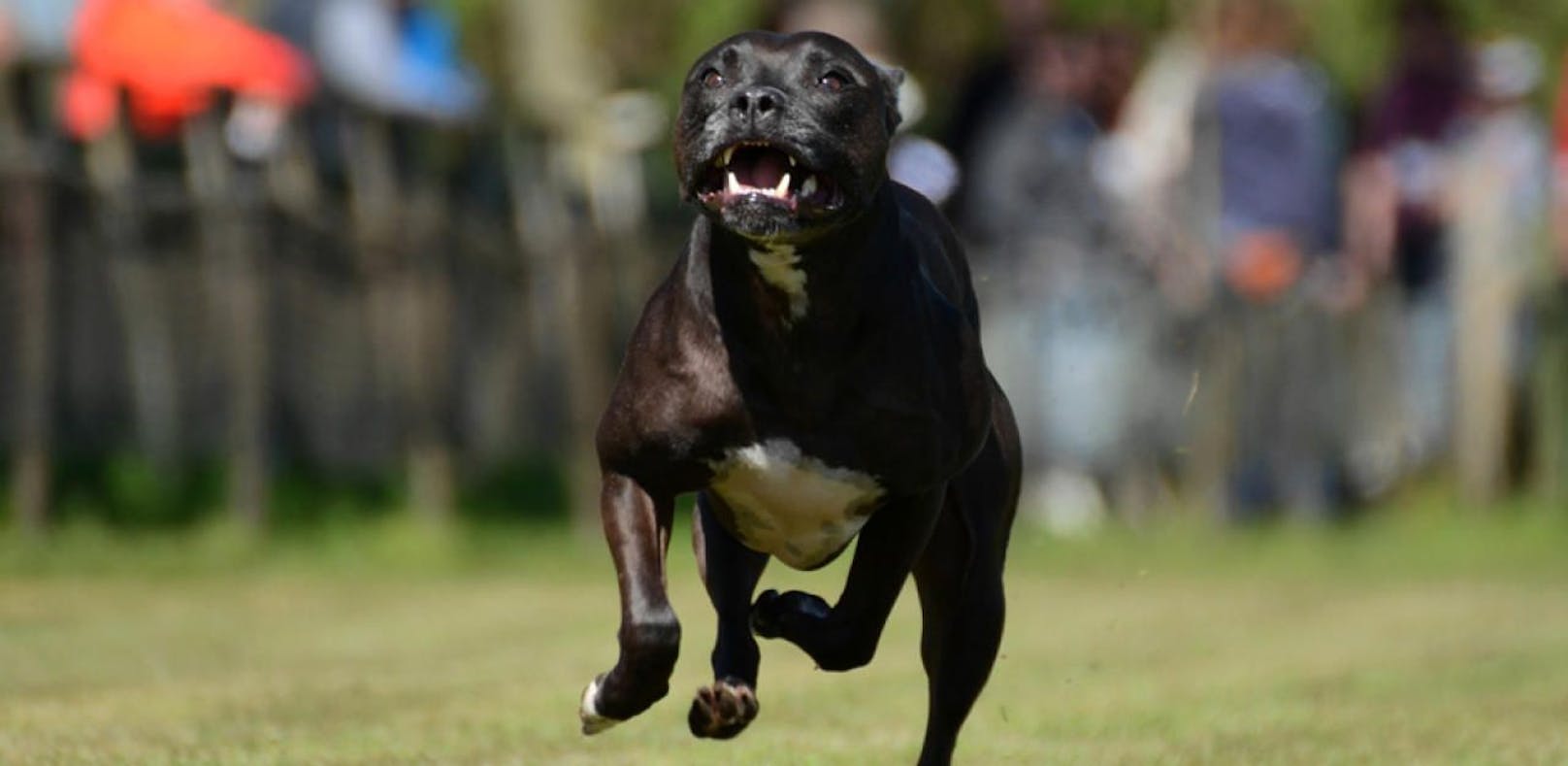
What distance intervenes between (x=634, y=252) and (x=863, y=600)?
9.07m

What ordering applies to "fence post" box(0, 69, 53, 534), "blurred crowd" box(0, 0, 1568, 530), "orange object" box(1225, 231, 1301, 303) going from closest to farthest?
1. "fence post" box(0, 69, 53, 534)
2. "blurred crowd" box(0, 0, 1568, 530)
3. "orange object" box(1225, 231, 1301, 303)

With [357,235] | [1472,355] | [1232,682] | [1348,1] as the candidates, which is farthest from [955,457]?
[1348,1]

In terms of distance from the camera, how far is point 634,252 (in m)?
14.7

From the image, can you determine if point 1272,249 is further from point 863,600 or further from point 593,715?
point 593,715

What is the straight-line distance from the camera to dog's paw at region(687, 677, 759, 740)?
552cm

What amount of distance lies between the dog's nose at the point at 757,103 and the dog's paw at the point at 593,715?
1.13 meters

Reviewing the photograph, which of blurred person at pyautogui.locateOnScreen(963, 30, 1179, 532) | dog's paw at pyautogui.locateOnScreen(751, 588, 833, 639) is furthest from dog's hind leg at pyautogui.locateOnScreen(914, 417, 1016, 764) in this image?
blurred person at pyautogui.locateOnScreen(963, 30, 1179, 532)

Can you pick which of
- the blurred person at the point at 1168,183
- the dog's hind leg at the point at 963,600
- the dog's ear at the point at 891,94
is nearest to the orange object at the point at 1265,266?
the blurred person at the point at 1168,183

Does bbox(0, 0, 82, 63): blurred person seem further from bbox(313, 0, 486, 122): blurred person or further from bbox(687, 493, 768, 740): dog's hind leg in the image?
bbox(687, 493, 768, 740): dog's hind leg

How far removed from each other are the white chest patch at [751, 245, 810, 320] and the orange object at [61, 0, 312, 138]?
23.0 feet

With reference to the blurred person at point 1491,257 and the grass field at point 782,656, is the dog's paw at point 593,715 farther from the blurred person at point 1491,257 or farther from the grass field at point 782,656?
the blurred person at point 1491,257

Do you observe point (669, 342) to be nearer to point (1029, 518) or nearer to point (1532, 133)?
point (1029, 518)

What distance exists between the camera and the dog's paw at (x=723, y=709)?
552 centimetres

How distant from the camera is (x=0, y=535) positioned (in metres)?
11.7
